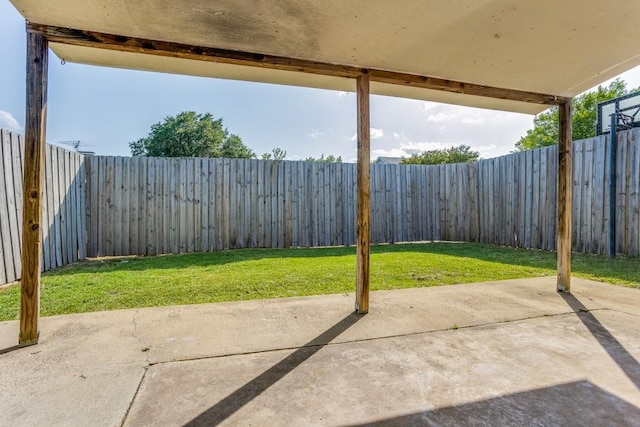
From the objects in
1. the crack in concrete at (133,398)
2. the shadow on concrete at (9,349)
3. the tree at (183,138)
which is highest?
the tree at (183,138)

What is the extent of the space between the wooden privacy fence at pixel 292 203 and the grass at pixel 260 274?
19.7 inches

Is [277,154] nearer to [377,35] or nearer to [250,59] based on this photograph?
[250,59]

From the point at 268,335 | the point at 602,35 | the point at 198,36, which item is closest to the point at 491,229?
the point at 602,35

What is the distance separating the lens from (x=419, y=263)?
4914 millimetres

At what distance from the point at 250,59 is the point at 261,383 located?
7.28 feet

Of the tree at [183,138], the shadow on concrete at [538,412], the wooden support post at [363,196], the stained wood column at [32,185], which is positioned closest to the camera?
the shadow on concrete at [538,412]

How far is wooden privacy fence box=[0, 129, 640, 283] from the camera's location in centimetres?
472

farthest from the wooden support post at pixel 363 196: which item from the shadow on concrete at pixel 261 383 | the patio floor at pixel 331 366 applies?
the shadow on concrete at pixel 261 383

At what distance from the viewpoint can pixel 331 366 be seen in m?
1.79

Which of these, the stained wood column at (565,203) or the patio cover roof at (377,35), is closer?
the patio cover roof at (377,35)

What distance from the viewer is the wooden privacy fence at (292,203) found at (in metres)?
4.72

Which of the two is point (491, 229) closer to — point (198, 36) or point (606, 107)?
point (606, 107)

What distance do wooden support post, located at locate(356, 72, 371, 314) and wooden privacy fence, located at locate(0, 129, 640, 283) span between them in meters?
3.86

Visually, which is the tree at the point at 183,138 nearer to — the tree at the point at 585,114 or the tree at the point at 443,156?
the tree at the point at 443,156
